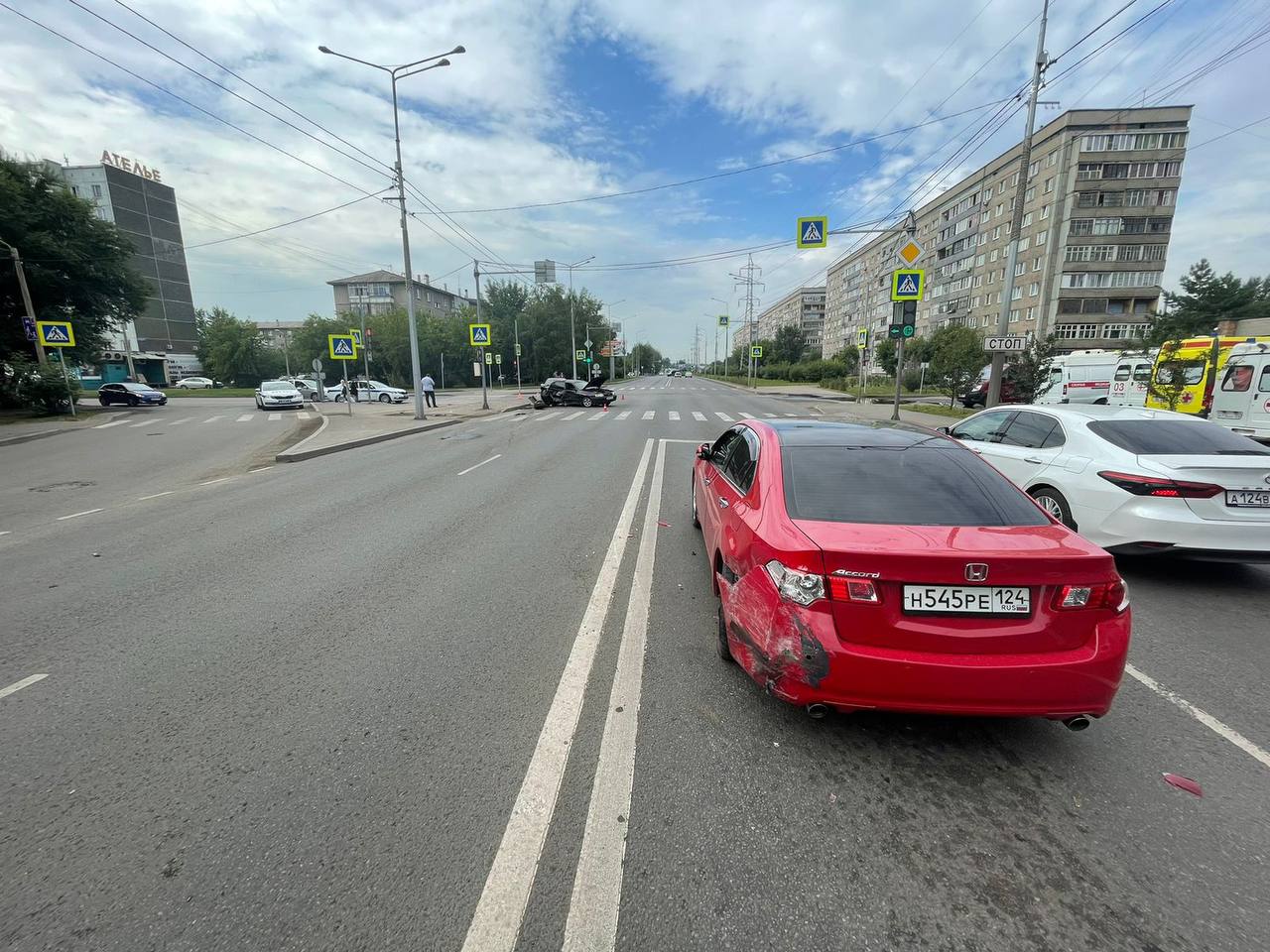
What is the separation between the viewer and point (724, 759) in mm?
2521

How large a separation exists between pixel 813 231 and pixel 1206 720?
18.0 metres

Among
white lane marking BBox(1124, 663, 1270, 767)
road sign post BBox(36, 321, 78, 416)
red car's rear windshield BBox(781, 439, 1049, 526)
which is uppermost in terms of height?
road sign post BBox(36, 321, 78, 416)

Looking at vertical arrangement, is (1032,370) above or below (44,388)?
above

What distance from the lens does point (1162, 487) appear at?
4344mm

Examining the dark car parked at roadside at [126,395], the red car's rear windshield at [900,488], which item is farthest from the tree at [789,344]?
the red car's rear windshield at [900,488]

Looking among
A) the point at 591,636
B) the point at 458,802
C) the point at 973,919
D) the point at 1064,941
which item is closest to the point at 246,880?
the point at 458,802

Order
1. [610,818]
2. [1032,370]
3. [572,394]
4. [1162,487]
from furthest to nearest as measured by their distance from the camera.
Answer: [572,394], [1032,370], [1162,487], [610,818]

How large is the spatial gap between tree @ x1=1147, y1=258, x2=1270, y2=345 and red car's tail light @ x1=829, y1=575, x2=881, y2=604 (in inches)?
2053

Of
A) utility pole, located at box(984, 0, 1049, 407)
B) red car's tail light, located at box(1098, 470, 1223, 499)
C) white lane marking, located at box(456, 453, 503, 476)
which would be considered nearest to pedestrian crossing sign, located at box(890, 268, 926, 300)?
utility pole, located at box(984, 0, 1049, 407)

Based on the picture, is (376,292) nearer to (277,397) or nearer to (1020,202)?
(277,397)

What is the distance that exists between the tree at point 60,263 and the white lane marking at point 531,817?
102 ft

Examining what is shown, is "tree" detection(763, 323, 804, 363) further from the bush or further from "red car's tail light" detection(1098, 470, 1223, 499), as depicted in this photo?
"red car's tail light" detection(1098, 470, 1223, 499)

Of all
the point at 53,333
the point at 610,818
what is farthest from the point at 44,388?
the point at 610,818

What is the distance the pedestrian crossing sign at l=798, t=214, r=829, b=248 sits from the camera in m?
17.9
